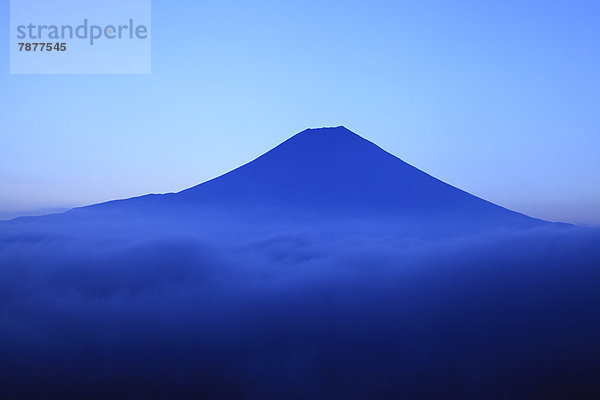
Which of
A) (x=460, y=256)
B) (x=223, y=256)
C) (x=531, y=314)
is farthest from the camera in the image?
(x=223, y=256)

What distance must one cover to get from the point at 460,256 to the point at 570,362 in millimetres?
32486

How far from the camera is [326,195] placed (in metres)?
111

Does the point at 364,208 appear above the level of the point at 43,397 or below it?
above

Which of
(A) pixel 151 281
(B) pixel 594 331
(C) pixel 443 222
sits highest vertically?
(C) pixel 443 222

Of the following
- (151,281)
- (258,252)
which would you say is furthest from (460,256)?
(151,281)

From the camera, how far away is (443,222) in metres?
104

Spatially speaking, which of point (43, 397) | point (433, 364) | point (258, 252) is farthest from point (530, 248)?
point (43, 397)

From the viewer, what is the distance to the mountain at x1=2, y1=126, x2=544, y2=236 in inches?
4240

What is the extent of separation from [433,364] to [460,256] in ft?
102

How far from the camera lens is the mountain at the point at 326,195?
107688 millimetres

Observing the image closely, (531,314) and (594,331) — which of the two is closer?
(594,331)

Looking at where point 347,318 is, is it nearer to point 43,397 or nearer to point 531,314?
point 531,314

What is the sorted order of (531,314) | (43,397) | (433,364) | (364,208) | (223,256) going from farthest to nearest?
(364,208)
(223,256)
(531,314)
(433,364)
(43,397)

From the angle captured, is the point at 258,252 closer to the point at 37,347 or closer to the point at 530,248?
the point at 37,347
